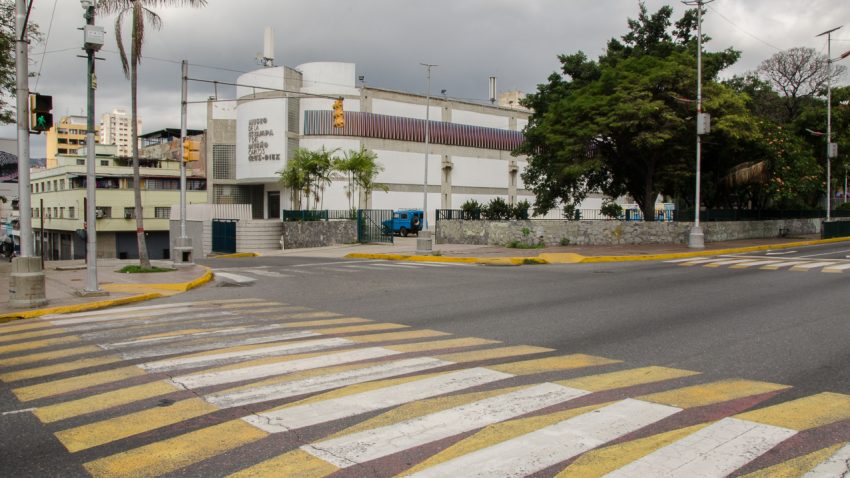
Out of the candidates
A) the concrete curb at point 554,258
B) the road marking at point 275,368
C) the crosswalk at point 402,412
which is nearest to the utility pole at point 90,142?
the crosswalk at point 402,412

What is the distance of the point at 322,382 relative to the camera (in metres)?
6.54

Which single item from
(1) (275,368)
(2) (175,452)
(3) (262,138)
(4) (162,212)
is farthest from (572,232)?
(4) (162,212)

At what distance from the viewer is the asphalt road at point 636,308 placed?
25.8 feet

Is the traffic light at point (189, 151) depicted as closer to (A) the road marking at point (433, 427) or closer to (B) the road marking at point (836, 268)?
(A) the road marking at point (433, 427)

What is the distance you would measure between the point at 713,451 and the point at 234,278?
631 inches

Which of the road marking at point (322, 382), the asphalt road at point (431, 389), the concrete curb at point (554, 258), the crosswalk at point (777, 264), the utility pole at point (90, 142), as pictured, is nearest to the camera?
the asphalt road at point (431, 389)

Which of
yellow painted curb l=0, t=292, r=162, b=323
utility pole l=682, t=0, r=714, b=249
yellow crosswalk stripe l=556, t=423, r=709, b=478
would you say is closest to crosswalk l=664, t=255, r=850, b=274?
utility pole l=682, t=0, r=714, b=249

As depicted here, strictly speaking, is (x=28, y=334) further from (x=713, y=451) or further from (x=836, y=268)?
(x=836, y=268)

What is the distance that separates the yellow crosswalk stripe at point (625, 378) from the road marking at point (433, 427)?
10.6 inches

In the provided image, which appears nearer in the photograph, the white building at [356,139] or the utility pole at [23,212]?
the utility pole at [23,212]

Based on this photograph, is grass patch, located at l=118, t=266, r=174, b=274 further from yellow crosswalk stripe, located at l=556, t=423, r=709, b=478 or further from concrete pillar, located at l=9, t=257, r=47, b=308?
yellow crosswalk stripe, located at l=556, t=423, r=709, b=478

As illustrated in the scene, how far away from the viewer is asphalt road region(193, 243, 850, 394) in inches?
310

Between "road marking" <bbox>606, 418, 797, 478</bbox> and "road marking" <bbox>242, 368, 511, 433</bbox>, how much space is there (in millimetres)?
2185

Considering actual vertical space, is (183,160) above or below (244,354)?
above
